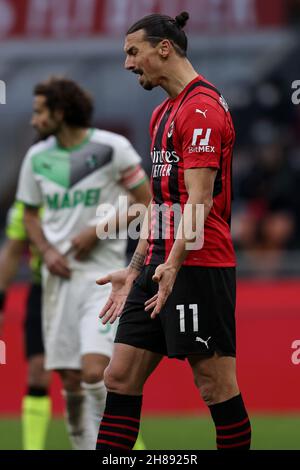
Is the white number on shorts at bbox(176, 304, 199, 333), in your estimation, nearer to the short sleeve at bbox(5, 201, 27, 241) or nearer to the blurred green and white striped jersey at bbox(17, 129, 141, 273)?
the blurred green and white striped jersey at bbox(17, 129, 141, 273)

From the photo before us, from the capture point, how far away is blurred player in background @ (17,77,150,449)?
258 inches

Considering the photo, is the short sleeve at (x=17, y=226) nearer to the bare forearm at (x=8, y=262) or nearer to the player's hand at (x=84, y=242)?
the bare forearm at (x=8, y=262)

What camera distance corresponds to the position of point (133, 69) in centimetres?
509

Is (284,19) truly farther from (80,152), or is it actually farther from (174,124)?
(174,124)

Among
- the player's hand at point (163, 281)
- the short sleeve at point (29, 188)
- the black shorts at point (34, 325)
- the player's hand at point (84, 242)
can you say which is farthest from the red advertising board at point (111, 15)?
the player's hand at point (163, 281)

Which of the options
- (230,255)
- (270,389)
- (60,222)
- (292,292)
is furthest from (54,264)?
(292,292)

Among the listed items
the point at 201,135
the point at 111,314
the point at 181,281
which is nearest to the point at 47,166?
the point at 111,314

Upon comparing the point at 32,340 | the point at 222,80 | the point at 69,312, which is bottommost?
the point at 32,340

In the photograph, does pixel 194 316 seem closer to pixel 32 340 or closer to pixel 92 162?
pixel 92 162

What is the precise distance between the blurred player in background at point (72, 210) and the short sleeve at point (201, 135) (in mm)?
1694

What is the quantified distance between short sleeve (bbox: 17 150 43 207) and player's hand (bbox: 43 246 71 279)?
0.35m

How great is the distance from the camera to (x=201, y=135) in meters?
4.84

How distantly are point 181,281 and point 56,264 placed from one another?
1708 millimetres
